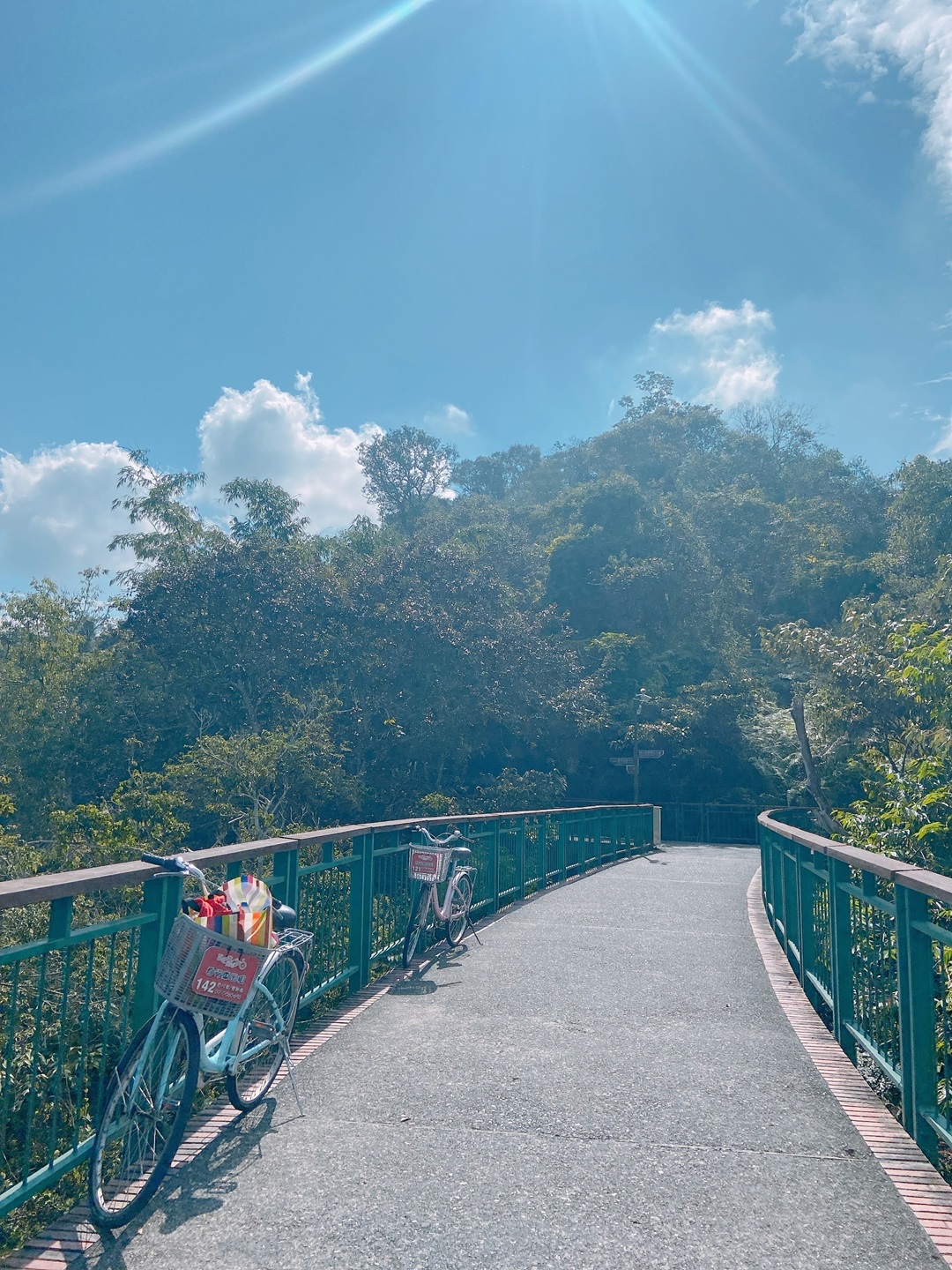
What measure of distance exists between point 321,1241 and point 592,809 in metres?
13.6

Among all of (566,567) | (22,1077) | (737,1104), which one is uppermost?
(566,567)

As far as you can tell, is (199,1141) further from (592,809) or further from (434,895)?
(592,809)

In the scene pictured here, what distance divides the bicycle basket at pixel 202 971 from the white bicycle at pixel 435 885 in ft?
12.4

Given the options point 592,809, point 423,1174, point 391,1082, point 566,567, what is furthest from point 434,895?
point 566,567

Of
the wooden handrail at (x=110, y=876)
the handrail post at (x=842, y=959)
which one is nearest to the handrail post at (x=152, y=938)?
the wooden handrail at (x=110, y=876)

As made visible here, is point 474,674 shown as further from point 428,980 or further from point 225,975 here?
point 225,975

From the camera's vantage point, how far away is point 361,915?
6.50m

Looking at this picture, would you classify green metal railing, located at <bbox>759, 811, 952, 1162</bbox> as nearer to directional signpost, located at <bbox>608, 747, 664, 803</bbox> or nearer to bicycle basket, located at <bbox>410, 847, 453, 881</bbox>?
bicycle basket, located at <bbox>410, 847, 453, 881</bbox>

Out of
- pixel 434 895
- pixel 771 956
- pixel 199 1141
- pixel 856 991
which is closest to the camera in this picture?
pixel 199 1141

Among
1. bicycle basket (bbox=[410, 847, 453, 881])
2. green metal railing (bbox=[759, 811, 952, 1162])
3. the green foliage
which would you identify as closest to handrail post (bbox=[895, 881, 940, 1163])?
green metal railing (bbox=[759, 811, 952, 1162])

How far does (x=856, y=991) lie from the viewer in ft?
17.0

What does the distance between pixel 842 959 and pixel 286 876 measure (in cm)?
312

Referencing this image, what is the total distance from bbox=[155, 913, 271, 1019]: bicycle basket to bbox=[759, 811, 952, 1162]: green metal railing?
2.59m

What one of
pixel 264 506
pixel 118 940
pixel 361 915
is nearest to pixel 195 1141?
pixel 118 940
